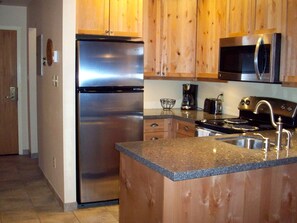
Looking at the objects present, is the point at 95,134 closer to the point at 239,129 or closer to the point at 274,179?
the point at 239,129

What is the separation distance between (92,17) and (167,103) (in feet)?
5.20

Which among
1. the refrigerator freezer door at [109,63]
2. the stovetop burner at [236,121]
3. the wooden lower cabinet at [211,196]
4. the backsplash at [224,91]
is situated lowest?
the wooden lower cabinet at [211,196]

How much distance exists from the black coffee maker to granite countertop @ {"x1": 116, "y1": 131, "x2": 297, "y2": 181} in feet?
7.65

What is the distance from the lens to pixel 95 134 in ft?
12.8

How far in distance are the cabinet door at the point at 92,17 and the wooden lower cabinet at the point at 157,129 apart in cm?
115

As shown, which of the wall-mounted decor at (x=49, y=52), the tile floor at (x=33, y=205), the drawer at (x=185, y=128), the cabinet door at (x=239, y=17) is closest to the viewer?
the cabinet door at (x=239, y=17)

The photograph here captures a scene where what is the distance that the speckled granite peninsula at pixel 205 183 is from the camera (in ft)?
6.56

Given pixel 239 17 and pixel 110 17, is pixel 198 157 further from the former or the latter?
pixel 110 17

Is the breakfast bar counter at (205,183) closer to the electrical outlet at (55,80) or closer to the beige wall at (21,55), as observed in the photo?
the electrical outlet at (55,80)

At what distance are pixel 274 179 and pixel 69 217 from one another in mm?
2214

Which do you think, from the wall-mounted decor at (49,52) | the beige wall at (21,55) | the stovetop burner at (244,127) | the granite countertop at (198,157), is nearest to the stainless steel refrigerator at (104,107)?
the wall-mounted decor at (49,52)

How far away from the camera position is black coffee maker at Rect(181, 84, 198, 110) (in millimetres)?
5020

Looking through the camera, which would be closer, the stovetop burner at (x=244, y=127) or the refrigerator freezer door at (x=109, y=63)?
the stovetop burner at (x=244, y=127)

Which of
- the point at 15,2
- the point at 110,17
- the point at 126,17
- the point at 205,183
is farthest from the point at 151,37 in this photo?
the point at 205,183
